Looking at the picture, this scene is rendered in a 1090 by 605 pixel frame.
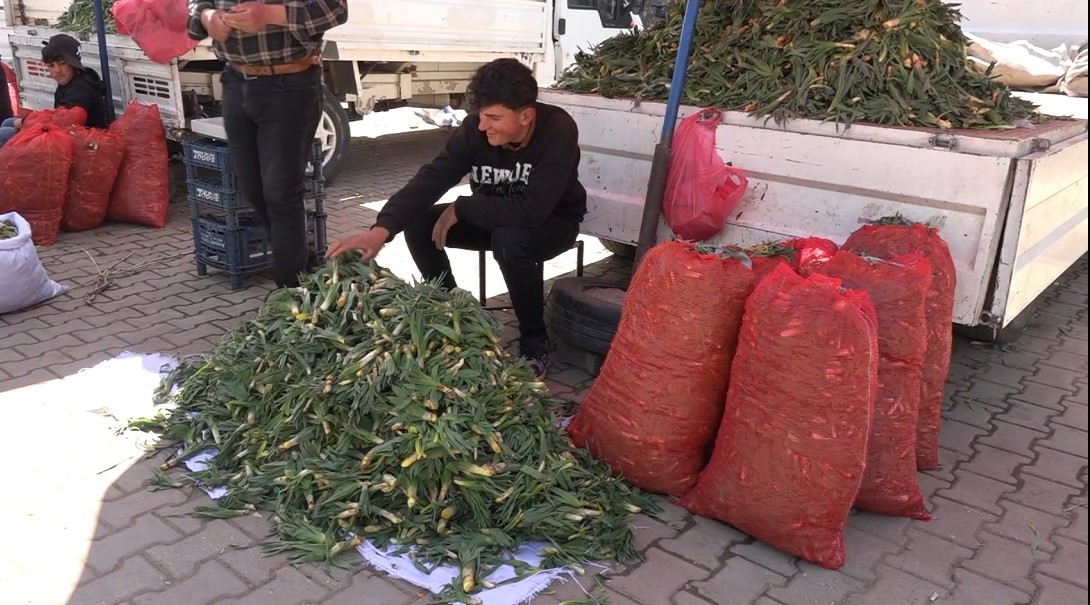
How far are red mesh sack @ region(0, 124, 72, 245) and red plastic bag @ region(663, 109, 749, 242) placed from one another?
3861 mm

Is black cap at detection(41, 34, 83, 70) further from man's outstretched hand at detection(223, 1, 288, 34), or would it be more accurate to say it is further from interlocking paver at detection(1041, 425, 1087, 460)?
interlocking paver at detection(1041, 425, 1087, 460)

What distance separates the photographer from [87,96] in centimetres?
611

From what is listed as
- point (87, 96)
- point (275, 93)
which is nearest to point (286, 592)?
point (275, 93)

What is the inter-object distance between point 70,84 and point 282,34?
3490mm

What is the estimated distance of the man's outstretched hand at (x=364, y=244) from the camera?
121 inches

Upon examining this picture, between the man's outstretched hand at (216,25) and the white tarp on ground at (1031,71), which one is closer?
the man's outstretched hand at (216,25)

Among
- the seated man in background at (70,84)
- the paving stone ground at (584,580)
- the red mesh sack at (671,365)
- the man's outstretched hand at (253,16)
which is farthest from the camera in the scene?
the seated man in background at (70,84)

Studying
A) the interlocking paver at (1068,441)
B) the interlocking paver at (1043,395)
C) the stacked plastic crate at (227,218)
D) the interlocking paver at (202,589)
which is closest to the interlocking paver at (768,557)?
the interlocking paver at (202,589)

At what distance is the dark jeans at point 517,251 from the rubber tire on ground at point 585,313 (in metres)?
0.08

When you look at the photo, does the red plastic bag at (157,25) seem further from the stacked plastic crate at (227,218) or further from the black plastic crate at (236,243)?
the black plastic crate at (236,243)

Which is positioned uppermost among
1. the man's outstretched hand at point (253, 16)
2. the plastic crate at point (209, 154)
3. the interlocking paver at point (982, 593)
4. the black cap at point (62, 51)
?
the man's outstretched hand at point (253, 16)

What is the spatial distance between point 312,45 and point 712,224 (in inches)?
74.4

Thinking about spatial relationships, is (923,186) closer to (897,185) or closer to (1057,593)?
(897,185)

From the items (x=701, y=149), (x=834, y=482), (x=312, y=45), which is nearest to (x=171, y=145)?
(x=312, y=45)
